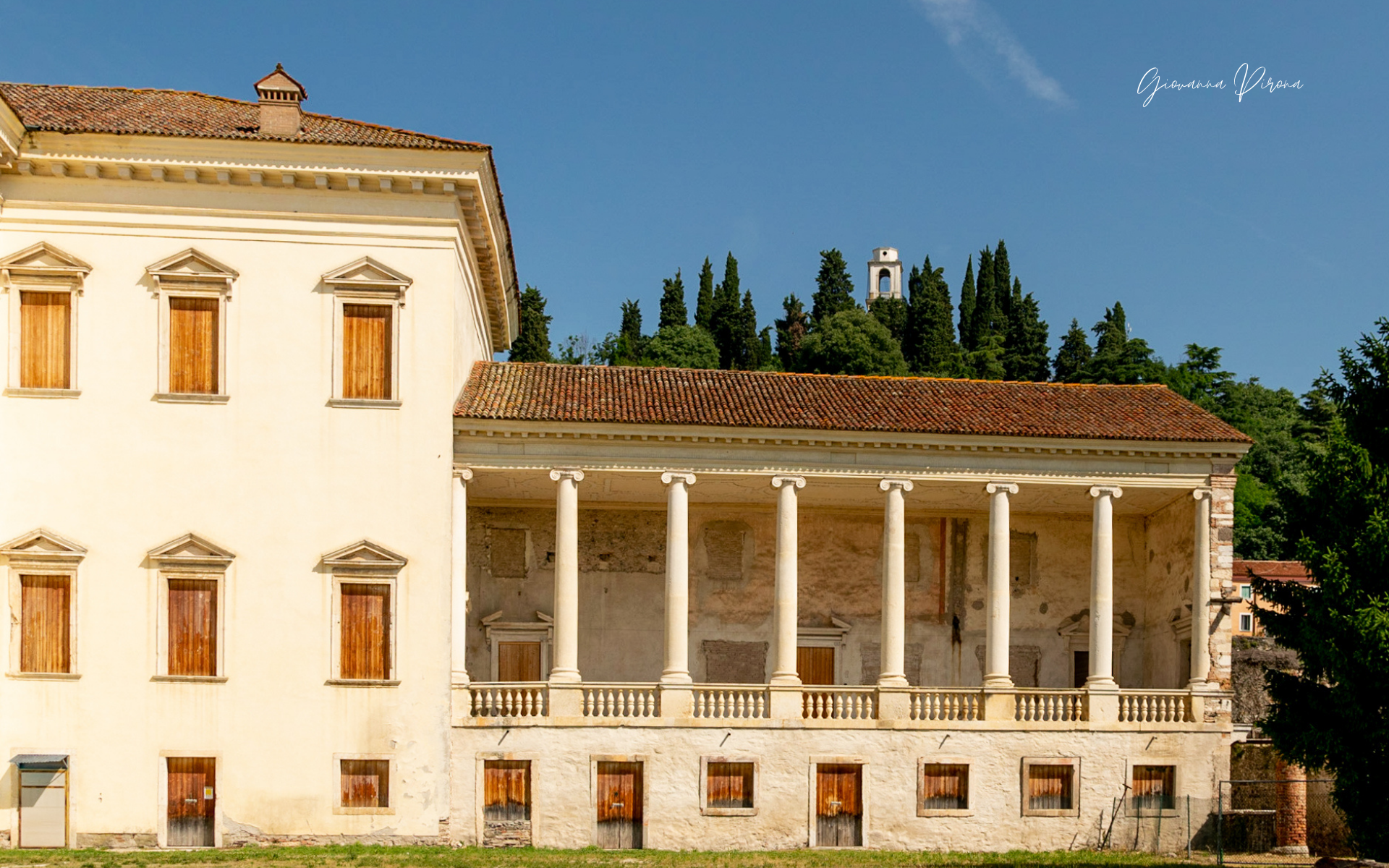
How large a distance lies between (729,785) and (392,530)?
8.18 metres

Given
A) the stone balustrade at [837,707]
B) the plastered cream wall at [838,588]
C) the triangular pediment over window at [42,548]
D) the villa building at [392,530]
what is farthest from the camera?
the plastered cream wall at [838,588]

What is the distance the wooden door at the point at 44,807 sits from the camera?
84.8 ft

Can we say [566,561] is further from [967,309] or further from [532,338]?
[967,309]

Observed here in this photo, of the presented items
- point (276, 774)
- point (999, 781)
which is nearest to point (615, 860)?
point (276, 774)

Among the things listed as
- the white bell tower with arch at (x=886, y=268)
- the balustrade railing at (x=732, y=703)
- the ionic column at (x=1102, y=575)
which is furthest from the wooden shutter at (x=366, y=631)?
the white bell tower with arch at (x=886, y=268)

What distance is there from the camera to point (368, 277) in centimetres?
2766

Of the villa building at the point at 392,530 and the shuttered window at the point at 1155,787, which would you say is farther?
the shuttered window at the point at 1155,787

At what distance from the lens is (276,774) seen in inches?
1050

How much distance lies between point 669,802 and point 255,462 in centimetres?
1017

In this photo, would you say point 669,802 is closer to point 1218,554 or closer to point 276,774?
point 276,774

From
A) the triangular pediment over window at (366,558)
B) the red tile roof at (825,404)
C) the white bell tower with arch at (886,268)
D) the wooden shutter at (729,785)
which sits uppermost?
the white bell tower with arch at (886,268)

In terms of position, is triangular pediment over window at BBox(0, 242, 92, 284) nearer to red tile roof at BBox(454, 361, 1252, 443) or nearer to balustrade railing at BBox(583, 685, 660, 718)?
red tile roof at BBox(454, 361, 1252, 443)

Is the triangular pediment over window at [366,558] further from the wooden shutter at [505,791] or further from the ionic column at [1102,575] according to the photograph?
the ionic column at [1102,575]

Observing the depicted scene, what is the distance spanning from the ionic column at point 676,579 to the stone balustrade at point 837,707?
54cm
